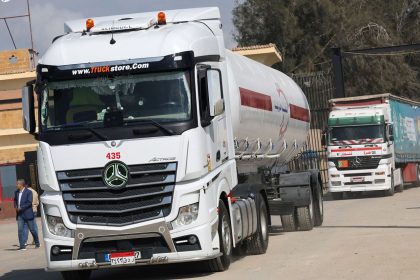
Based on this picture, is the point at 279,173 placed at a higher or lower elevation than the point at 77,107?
lower

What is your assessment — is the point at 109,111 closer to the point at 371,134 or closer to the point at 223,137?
the point at 223,137

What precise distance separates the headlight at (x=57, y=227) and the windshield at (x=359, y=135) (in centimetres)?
2137

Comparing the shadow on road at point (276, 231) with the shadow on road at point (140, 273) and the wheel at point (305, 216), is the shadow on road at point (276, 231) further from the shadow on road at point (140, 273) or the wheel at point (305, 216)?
the shadow on road at point (140, 273)

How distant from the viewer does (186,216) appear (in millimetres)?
12570

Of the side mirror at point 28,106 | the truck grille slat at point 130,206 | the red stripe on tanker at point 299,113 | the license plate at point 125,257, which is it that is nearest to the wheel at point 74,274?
the license plate at point 125,257

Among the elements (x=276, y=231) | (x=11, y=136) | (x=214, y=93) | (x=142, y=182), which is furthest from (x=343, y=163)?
(x=142, y=182)

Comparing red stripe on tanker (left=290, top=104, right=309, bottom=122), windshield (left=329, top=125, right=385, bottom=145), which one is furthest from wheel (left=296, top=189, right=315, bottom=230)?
windshield (left=329, top=125, right=385, bottom=145)

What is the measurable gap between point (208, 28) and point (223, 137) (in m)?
1.69

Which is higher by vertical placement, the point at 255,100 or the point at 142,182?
the point at 255,100

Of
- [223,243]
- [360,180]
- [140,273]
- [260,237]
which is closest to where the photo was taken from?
[223,243]

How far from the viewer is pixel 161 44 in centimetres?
1279

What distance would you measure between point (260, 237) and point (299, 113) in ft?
21.0

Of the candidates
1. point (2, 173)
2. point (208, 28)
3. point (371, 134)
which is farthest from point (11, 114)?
point (208, 28)

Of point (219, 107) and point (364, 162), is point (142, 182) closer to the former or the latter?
point (219, 107)
